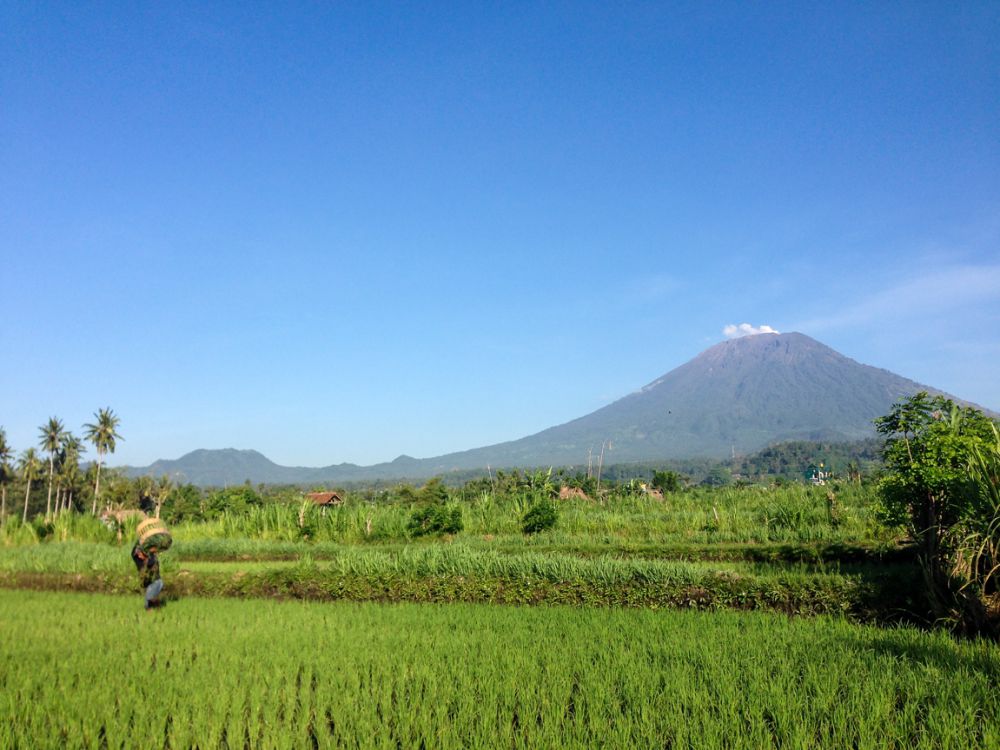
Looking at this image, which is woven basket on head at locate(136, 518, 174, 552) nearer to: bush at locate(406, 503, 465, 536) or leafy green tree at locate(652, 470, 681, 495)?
bush at locate(406, 503, 465, 536)

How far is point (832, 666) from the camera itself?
523cm

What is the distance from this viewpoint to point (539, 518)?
17375 millimetres

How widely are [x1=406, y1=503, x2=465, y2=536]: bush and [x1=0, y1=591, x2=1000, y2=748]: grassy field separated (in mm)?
10130

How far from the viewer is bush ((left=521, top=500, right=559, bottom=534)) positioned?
1741 centimetres

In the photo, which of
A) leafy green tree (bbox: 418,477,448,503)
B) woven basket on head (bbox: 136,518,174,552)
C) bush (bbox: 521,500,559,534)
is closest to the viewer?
woven basket on head (bbox: 136,518,174,552)

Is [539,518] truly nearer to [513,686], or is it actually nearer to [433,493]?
[513,686]

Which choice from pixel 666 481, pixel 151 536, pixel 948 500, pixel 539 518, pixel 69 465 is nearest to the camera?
pixel 948 500

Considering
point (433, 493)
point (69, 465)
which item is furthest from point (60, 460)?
point (433, 493)

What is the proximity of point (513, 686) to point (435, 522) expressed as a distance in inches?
505

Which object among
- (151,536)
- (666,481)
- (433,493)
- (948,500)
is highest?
(948,500)

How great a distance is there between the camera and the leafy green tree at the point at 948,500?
6.16 metres

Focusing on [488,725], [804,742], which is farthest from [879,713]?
[488,725]

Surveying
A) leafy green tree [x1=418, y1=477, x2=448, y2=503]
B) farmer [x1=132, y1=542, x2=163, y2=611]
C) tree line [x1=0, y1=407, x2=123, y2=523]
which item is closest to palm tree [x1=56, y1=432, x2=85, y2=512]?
tree line [x1=0, y1=407, x2=123, y2=523]

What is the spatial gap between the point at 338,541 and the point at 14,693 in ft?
42.0
